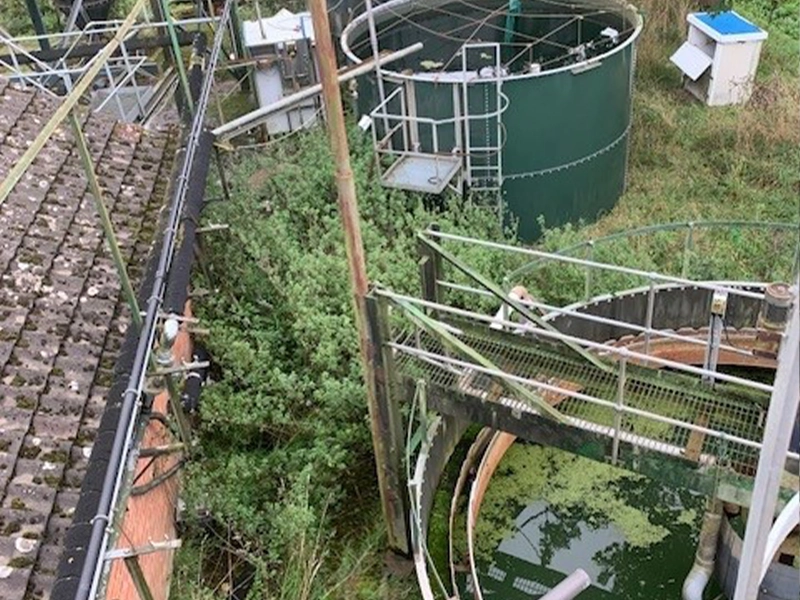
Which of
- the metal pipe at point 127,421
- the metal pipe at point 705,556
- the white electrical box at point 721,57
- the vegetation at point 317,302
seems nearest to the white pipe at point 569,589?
the metal pipe at point 127,421

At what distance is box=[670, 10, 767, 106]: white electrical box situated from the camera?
14.6 meters

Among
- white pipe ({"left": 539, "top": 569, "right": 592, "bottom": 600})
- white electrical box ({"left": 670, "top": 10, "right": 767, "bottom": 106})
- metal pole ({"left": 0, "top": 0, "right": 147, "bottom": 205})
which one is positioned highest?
metal pole ({"left": 0, "top": 0, "right": 147, "bottom": 205})

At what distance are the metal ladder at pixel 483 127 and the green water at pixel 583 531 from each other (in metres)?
4.74

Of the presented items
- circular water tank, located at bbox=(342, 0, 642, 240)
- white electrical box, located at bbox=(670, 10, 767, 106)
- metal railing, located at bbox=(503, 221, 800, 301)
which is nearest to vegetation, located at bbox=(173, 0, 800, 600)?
metal railing, located at bbox=(503, 221, 800, 301)

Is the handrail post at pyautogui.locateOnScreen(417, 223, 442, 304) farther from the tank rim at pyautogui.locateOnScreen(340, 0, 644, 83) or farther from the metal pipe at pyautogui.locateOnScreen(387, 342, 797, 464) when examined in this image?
the tank rim at pyautogui.locateOnScreen(340, 0, 644, 83)

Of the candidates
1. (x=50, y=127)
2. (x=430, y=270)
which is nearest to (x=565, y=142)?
(x=430, y=270)

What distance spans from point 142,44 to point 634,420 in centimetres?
758

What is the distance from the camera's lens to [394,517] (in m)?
7.50

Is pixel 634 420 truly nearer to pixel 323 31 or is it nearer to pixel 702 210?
pixel 323 31

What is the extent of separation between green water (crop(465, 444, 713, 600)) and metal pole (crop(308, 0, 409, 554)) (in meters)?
1.26

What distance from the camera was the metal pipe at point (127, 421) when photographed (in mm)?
4113

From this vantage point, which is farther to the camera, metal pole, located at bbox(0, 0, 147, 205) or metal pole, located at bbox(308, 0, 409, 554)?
metal pole, located at bbox(308, 0, 409, 554)

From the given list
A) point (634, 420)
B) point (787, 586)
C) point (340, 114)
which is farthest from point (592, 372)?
point (340, 114)

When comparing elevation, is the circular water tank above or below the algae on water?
above
